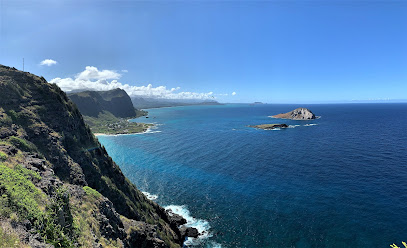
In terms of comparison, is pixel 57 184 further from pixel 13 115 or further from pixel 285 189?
pixel 285 189

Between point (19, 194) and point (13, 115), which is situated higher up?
point (13, 115)

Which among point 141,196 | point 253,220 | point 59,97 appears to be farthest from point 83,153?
point 253,220

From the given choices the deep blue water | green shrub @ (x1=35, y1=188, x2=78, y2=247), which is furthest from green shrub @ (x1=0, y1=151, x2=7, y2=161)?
the deep blue water

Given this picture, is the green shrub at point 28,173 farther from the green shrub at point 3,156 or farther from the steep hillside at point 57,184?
the green shrub at point 3,156

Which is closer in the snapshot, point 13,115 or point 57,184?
point 57,184

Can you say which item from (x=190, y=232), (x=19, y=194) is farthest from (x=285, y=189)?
(x=19, y=194)

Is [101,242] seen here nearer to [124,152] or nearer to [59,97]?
[59,97]
